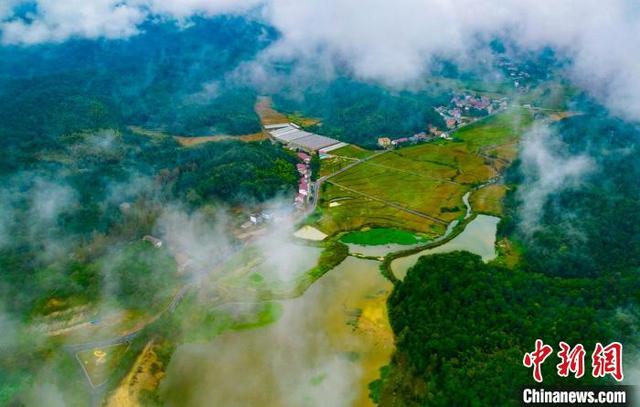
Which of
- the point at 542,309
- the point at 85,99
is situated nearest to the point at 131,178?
the point at 85,99

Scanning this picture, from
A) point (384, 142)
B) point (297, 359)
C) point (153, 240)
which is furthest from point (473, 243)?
point (384, 142)

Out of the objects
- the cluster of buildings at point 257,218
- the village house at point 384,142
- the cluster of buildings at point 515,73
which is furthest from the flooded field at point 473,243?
the cluster of buildings at point 515,73

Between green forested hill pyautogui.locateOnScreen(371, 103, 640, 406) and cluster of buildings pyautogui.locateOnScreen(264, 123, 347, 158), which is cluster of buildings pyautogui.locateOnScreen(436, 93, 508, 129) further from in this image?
green forested hill pyautogui.locateOnScreen(371, 103, 640, 406)

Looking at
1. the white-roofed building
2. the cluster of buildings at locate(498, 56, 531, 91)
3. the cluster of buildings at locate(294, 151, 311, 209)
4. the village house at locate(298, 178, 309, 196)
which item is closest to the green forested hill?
the cluster of buildings at locate(294, 151, 311, 209)

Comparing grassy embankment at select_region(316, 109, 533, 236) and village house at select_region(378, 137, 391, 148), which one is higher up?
village house at select_region(378, 137, 391, 148)

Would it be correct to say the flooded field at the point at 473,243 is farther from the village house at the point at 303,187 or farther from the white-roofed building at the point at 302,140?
the white-roofed building at the point at 302,140

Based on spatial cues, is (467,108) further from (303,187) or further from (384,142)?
(303,187)
